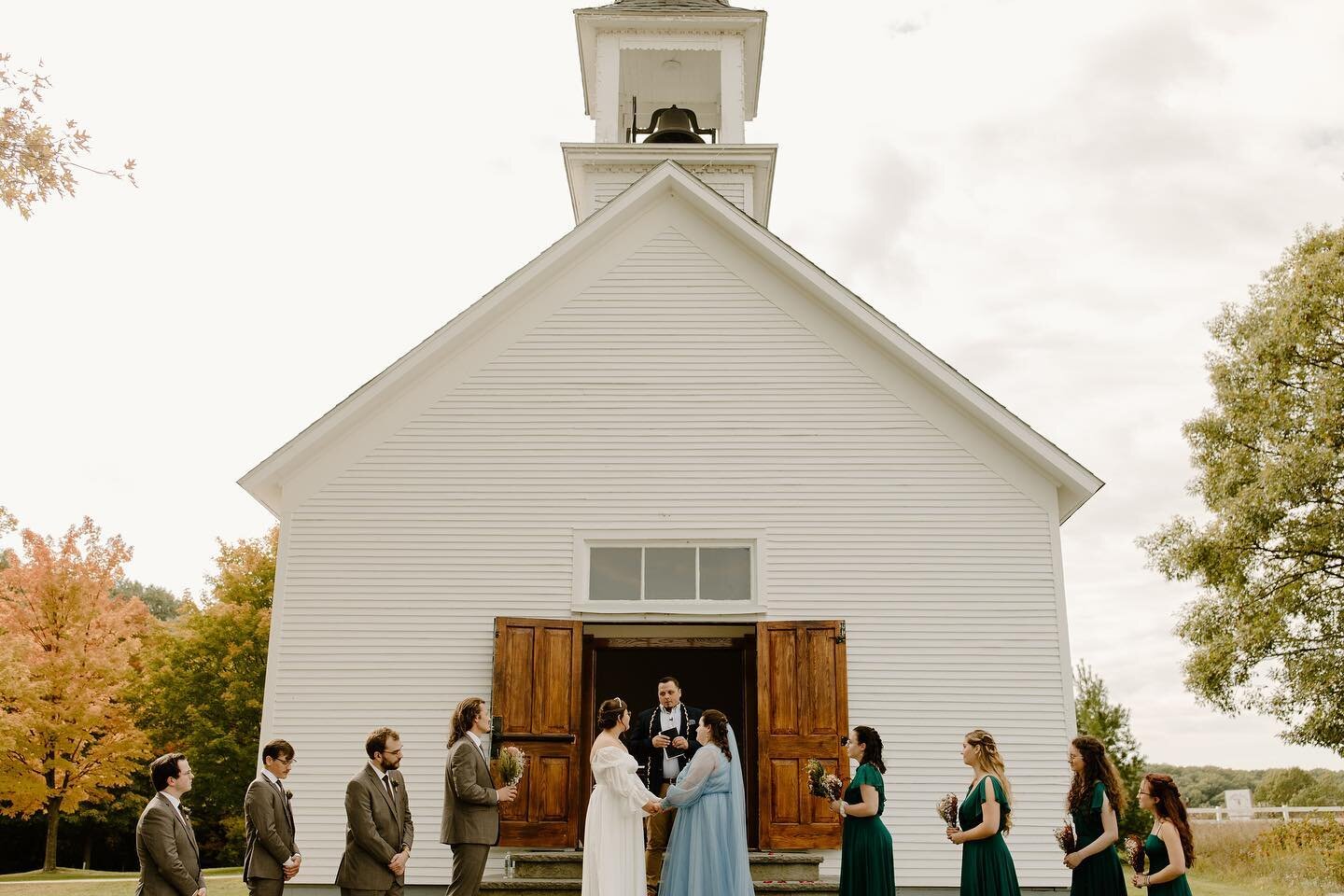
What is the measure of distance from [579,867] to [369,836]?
286 cm

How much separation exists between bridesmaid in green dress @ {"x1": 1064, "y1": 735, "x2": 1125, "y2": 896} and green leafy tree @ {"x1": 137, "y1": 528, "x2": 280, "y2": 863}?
20179 millimetres

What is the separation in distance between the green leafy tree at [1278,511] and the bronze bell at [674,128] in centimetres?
1228

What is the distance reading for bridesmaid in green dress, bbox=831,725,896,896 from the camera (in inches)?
296

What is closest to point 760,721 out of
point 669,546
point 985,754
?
point 669,546

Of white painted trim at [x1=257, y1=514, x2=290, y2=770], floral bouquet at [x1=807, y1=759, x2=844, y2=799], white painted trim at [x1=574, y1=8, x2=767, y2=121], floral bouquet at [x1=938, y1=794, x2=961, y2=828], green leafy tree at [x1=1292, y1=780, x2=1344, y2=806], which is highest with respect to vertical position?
white painted trim at [x1=574, y1=8, x2=767, y2=121]

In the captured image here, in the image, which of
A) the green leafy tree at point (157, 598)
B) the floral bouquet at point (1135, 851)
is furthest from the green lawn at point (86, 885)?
the green leafy tree at point (157, 598)

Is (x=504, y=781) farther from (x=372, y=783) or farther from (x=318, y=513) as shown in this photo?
(x=318, y=513)

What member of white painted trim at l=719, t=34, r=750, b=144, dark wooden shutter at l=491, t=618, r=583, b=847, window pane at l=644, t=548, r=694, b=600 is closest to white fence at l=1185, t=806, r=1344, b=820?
window pane at l=644, t=548, r=694, b=600

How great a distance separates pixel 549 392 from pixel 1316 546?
614 inches

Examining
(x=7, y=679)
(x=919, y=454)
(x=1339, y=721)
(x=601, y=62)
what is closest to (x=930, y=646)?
(x=919, y=454)

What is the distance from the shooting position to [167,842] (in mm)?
6012

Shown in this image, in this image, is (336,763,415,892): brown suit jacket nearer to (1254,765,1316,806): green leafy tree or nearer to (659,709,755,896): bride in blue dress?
(659,709,755,896): bride in blue dress

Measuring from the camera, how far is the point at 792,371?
11125mm

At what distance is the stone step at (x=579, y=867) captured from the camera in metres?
9.33
